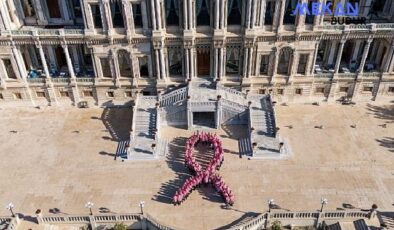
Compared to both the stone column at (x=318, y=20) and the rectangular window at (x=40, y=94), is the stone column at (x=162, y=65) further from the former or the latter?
the stone column at (x=318, y=20)

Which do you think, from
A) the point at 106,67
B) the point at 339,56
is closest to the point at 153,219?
the point at 106,67

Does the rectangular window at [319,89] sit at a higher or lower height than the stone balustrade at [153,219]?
higher

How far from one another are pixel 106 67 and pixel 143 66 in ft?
14.5

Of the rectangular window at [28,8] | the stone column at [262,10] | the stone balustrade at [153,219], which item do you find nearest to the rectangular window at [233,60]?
the stone column at [262,10]

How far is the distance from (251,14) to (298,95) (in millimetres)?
12632

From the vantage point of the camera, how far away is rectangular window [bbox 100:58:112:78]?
1919 inches

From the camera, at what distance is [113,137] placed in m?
47.0

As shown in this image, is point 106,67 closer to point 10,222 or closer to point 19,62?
point 19,62

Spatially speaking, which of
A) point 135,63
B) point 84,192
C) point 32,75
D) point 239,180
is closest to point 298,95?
point 239,180

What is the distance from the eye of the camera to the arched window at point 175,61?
48.2 meters

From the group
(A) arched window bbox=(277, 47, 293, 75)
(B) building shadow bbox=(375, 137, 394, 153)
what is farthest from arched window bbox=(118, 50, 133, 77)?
(B) building shadow bbox=(375, 137, 394, 153)

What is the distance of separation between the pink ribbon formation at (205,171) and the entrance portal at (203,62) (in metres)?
7.95

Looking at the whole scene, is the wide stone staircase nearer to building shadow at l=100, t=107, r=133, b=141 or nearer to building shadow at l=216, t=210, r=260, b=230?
building shadow at l=100, t=107, r=133, b=141

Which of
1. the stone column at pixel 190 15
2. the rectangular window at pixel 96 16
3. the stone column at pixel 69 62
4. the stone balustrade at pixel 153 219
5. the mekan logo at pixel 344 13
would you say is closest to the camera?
the stone balustrade at pixel 153 219
